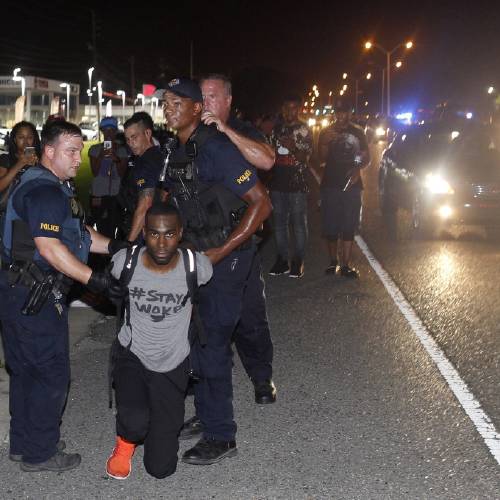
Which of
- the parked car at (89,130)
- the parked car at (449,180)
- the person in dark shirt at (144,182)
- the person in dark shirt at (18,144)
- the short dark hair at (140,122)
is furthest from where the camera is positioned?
the parked car at (89,130)

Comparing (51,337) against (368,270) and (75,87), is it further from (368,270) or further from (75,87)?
(75,87)

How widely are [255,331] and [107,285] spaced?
1.57 meters

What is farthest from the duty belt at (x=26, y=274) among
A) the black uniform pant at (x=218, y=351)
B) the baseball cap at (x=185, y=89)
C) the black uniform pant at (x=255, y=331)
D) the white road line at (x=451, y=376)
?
the white road line at (x=451, y=376)

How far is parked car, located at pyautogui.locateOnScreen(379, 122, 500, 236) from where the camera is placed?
13.3 metres

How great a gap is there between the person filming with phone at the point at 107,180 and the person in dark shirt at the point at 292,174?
1790 millimetres

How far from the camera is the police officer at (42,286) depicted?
15.0 feet

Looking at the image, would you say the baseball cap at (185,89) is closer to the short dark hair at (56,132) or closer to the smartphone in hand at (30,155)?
the short dark hair at (56,132)

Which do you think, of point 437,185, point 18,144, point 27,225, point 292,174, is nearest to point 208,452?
point 27,225

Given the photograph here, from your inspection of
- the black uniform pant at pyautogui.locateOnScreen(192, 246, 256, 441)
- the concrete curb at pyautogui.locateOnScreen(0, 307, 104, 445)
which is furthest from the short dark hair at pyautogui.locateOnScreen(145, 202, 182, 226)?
the concrete curb at pyautogui.locateOnScreen(0, 307, 104, 445)

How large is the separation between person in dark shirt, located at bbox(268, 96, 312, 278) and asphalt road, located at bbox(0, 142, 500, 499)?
910mm

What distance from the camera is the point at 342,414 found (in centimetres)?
580

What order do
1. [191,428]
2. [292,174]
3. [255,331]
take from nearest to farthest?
1. [191,428]
2. [255,331]
3. [292,174]

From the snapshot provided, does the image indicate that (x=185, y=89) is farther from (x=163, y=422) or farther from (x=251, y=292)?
(x=163, y=422)

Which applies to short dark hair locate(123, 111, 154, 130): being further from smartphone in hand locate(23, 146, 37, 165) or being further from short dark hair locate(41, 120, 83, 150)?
short dark hair locate(41, 120, 83, 150)
